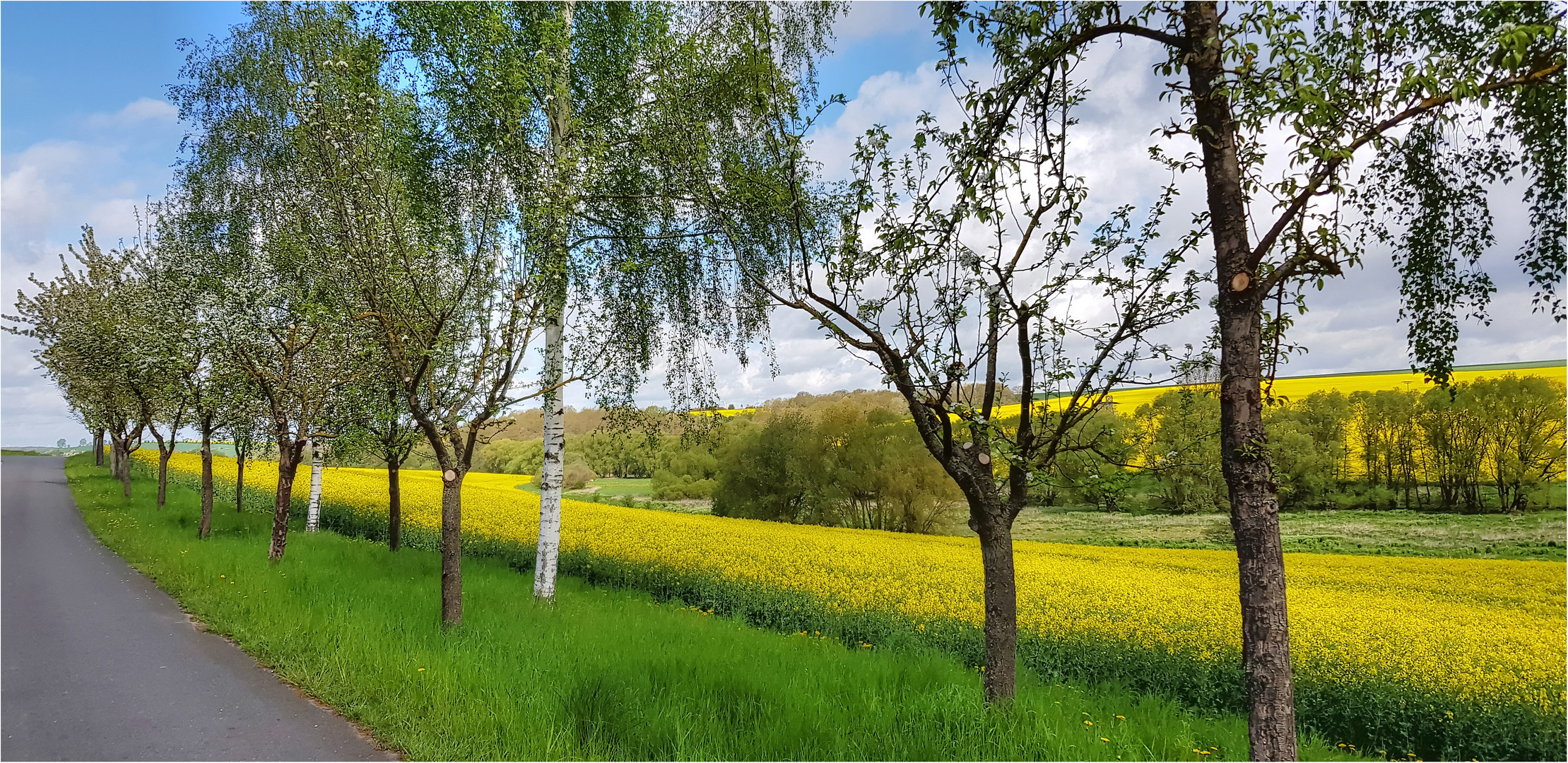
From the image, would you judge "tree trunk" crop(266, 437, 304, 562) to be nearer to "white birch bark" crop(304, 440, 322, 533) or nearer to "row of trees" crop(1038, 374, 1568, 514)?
"white birch bark" crop(304, 440, 322, 533)

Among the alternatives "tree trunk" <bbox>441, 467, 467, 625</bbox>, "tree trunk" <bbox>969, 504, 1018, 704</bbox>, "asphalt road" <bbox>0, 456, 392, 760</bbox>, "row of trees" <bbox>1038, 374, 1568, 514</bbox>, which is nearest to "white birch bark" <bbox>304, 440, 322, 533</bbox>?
"asphalt road" <bbox>0, 456, 392, 760</bbox>

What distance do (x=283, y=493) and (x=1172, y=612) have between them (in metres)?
15.9

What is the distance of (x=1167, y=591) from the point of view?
1227cm

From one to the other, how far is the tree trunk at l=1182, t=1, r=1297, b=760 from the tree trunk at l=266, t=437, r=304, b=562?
1406cm

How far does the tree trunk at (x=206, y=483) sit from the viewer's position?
14477mm

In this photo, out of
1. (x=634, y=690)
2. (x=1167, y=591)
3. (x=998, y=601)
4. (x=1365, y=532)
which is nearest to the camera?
(x=998, y=601)

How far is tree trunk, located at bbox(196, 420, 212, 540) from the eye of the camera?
14477mm

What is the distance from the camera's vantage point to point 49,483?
97.2ft

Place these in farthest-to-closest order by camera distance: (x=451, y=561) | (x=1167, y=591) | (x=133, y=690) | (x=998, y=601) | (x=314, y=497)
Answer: (x=314, y=497) → (x=1167, y=591) → (x=451, y=561) → (x=133, y=690) → (x=998, y=601)

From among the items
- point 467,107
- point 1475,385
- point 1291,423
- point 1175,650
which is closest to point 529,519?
point 467,107

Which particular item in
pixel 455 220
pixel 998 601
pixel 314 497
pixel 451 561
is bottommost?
pixel 314 497

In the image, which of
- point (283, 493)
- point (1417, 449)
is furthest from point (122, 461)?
point (1417, 449)

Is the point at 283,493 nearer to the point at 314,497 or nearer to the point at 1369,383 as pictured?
the point at 314,497

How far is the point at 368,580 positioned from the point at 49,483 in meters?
32.7
